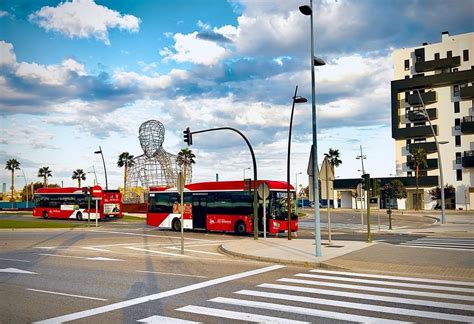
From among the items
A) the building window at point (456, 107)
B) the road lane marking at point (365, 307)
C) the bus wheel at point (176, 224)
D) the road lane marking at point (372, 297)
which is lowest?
the bus wheel at point (176, 224)

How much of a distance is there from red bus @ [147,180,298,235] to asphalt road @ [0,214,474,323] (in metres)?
9.82

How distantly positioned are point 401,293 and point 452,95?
240ft

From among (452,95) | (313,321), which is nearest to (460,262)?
(313,321)

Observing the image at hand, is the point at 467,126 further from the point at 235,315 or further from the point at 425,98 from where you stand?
the point at 235,315

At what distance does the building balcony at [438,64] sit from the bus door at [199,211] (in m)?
59.8

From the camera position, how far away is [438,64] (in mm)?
72750

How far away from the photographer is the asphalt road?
24.8 feet

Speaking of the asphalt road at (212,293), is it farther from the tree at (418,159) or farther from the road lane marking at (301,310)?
the tree at (418,159)

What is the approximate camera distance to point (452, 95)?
73.4 meters

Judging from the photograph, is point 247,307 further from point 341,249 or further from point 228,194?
point 228,194

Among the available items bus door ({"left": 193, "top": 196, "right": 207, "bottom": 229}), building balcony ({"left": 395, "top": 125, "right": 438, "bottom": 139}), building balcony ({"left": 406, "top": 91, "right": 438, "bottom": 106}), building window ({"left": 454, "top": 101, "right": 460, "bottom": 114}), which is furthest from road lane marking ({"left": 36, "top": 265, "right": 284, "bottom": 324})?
building window ({"left": 454, "top": 101, "right": 460, "bottom": 114})

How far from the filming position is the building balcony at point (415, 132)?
242ft

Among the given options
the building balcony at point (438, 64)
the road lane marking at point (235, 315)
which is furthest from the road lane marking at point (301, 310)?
the building balcony at point (438, 64)

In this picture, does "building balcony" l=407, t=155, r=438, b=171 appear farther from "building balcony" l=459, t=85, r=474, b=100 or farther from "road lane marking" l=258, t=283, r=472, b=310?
"road lane marking" l=258, t=283, r=472, b=310
